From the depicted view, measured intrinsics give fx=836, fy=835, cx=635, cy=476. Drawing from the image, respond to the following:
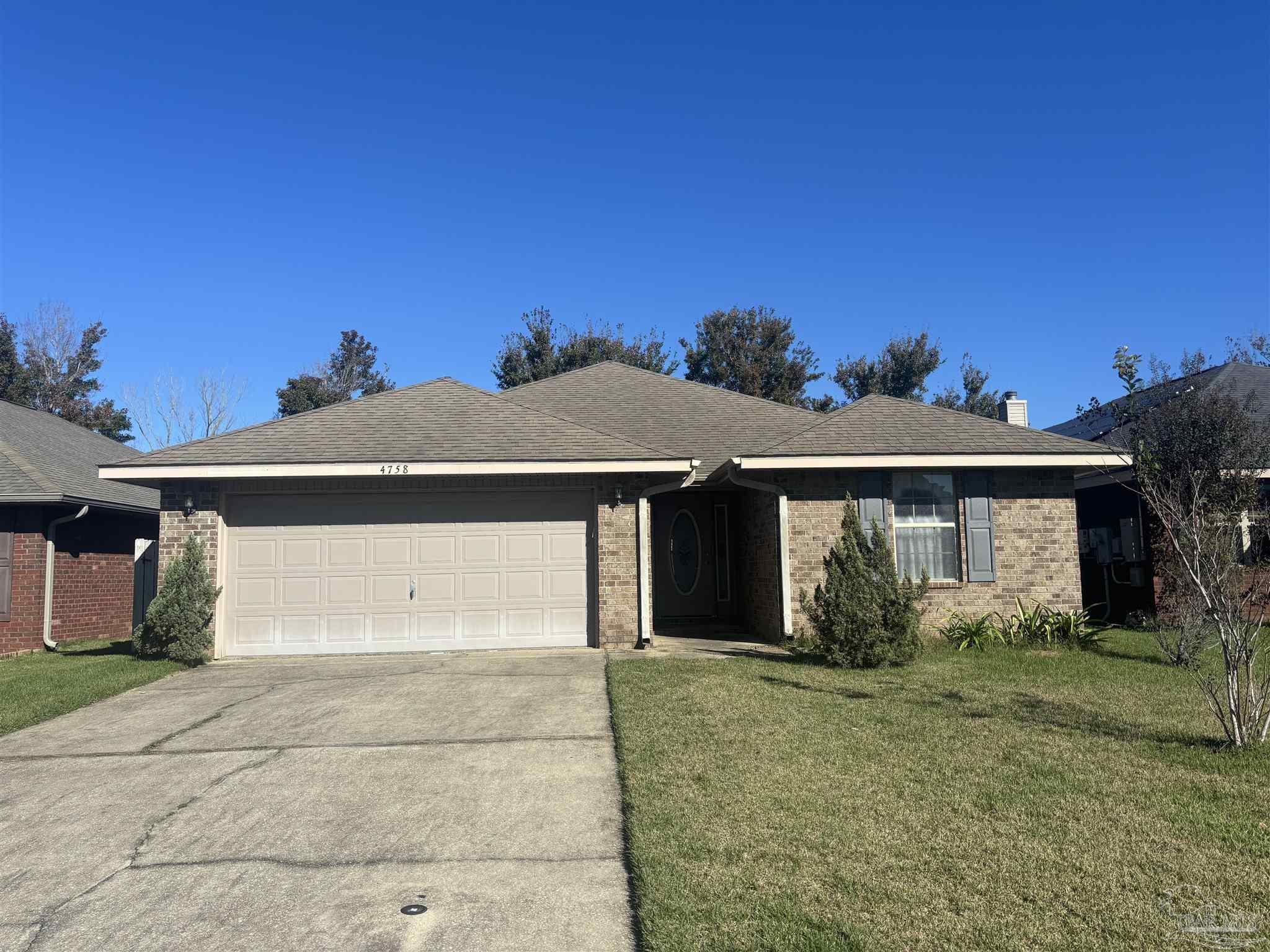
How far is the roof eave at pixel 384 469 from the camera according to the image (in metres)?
11.0

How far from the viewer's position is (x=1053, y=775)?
5539 mm

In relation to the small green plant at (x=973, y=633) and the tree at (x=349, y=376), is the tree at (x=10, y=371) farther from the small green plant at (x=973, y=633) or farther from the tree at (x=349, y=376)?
the small green plant at (x=973, y=633)

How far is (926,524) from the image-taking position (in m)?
12.6

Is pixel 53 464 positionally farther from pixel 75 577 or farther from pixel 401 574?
pixel 401 574

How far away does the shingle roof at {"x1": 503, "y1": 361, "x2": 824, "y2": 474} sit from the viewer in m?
14.5

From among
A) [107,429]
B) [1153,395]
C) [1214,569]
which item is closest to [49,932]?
[1214,569]

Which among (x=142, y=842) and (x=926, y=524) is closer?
(x=142, y=842)

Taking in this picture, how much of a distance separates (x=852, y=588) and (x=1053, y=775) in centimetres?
416

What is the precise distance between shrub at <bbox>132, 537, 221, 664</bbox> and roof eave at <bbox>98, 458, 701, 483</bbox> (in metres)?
0.96

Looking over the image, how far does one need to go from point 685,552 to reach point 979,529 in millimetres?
4992

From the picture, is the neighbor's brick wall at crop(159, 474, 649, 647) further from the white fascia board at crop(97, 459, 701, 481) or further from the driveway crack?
the driveway crack

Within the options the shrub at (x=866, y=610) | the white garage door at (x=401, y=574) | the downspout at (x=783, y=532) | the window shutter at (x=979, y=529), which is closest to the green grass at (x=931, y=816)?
the shrub at (x=866, y=610)

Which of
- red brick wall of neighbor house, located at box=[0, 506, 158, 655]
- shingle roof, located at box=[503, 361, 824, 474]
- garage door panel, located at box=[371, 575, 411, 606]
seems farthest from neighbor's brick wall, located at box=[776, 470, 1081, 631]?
red brick wall of neighbor house, located at box=[0, 506, 158, 655]

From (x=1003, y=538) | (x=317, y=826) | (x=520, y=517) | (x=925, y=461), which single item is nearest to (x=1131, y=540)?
(x=1003, y=538)
